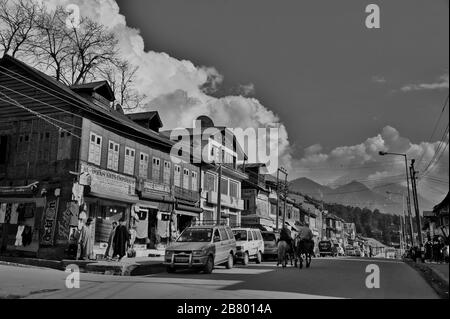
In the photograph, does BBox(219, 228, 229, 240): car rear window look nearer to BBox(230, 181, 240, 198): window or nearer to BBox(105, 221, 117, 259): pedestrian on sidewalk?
BBox(105, 221, 117, 259): pedestrian on sidewalk

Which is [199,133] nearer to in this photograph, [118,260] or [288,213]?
[118,260]

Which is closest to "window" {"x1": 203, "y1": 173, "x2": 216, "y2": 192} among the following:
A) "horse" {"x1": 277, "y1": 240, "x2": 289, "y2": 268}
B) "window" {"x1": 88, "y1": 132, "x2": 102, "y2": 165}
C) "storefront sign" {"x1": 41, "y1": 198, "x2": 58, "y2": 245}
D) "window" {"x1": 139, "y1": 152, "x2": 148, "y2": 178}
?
"window" {"x1": 139, "y1": 152, "x2": 148, "y2": 178}

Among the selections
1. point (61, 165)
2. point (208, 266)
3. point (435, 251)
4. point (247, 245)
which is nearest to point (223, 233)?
point (208, 266)

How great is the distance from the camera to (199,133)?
39.3 meters

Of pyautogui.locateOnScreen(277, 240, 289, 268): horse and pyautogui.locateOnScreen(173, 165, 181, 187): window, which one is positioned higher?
pyautogui.locateOnScreen(173, 165, 181, 187): window

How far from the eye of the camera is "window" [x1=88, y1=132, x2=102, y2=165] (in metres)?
23.4

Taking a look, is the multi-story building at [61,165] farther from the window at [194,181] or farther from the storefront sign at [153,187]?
the window at [194,181]

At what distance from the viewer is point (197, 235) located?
17.9 m

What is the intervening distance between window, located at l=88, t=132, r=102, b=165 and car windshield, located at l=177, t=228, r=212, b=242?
8.27 meters

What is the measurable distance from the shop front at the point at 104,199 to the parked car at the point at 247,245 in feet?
22.7

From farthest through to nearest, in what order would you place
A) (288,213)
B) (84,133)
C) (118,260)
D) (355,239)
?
1. (355,239)
2. (288,213)
3. (84,133)
4. (118,260)

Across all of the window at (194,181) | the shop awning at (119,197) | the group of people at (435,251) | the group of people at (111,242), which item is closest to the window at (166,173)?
the window at (194,181)

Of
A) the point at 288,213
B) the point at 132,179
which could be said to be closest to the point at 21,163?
the point at 132,179
